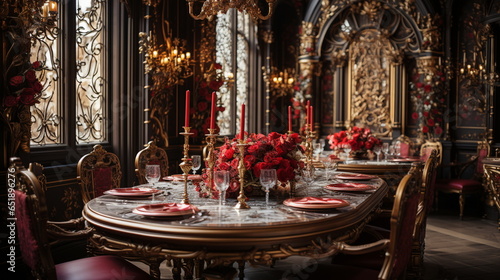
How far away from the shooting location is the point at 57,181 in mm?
4559

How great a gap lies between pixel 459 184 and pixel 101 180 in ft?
16.6

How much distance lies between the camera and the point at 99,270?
8.25ft

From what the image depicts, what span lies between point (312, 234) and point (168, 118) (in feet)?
13.7

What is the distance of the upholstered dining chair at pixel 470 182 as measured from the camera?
6.83 m

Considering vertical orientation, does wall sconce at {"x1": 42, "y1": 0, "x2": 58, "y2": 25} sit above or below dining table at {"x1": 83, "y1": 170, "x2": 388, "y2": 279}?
above

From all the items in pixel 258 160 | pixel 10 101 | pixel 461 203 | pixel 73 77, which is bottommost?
pixel 461 203

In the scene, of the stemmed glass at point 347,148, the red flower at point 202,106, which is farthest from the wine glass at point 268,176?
the red flower at point 202,106

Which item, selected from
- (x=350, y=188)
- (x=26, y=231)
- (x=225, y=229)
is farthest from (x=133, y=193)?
(x=350, y=188)

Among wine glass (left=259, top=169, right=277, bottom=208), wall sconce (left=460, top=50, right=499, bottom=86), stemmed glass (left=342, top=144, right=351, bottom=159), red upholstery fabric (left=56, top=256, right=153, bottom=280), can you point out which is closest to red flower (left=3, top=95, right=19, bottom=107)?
red upholstery fabric (left=56, top=256, right=153, bottom=280)

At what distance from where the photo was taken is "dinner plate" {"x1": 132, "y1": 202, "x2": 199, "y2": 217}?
233 centimetres

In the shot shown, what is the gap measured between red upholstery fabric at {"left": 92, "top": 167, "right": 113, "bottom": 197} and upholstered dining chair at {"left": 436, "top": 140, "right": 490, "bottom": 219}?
4.92m

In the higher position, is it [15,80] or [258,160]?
[15,80]

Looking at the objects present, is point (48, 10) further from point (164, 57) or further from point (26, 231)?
point (26, 231)

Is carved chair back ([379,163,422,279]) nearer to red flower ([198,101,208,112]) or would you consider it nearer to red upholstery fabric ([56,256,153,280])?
red upholstery fabric ([56,256,153,280])
